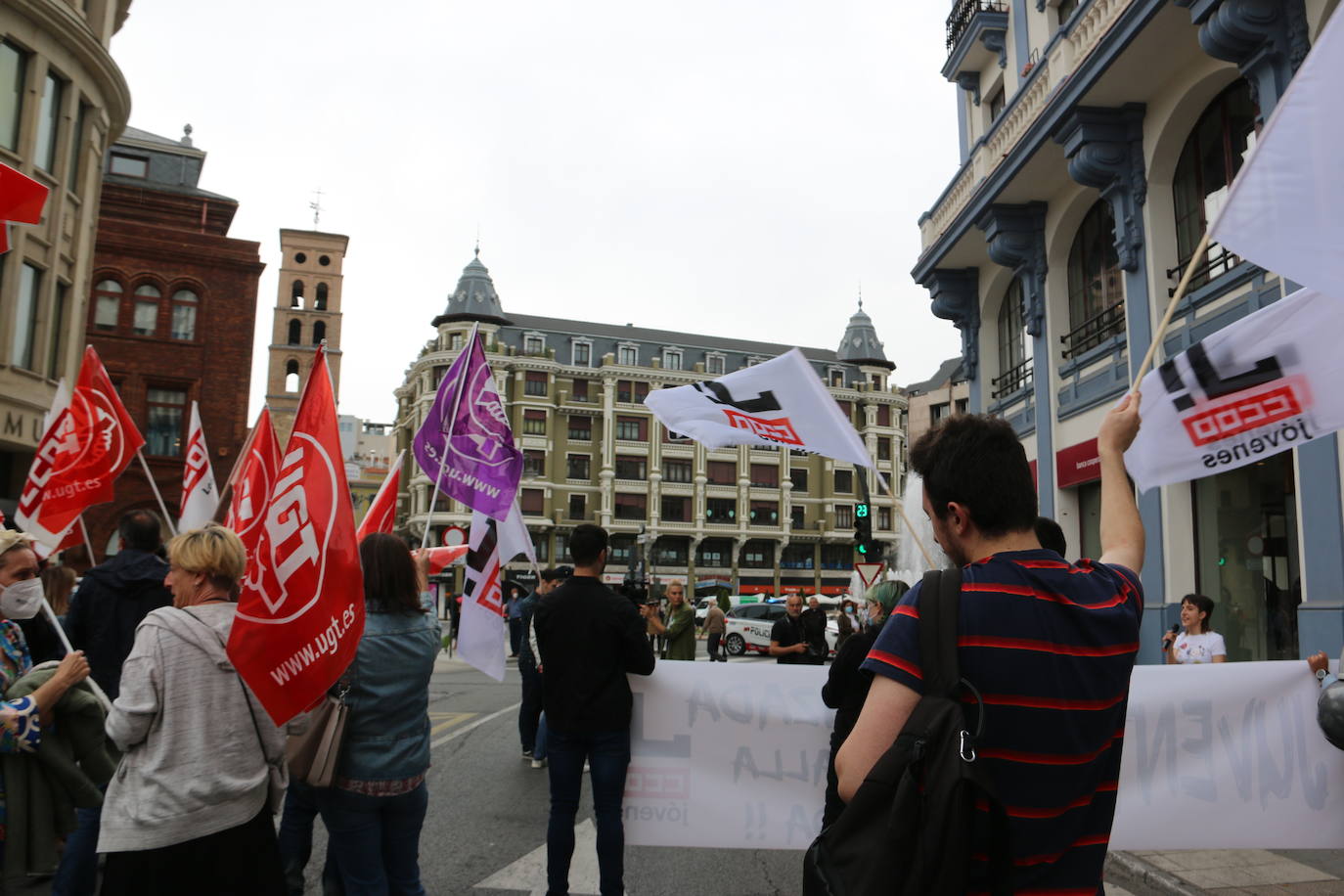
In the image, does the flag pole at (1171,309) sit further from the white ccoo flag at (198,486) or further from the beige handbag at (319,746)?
the white ccoo flag at (198,486)

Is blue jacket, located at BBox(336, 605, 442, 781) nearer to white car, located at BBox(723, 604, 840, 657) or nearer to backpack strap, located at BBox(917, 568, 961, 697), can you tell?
backpack strap, located at BBox(917, 568, 961, 697)

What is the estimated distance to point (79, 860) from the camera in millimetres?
4625

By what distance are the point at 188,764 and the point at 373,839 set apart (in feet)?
3.07

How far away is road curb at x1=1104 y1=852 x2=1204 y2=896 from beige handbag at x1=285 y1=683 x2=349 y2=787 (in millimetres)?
4201

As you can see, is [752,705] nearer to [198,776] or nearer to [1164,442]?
[1164,442]

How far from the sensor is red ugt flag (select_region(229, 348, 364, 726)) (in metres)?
3.29

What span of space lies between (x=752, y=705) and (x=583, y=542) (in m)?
1.23

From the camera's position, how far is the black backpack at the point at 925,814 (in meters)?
1.67

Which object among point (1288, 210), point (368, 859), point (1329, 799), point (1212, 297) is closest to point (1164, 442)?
point (1288, 210)

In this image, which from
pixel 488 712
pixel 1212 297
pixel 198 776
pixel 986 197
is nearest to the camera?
pixel 198 776

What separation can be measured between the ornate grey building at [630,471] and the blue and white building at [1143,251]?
5302cm

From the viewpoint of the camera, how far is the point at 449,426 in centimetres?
759

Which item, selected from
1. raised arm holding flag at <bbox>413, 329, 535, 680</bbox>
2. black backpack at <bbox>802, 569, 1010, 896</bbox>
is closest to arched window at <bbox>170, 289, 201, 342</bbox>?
raised arm holding flag at <bbox>413, 329, 535, 680</bbox>

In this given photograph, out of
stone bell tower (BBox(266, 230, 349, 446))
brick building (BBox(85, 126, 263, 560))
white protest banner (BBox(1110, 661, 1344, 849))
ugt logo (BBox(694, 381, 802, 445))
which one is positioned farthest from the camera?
stone bell tower (BBox(266, 230, 349, 446))
